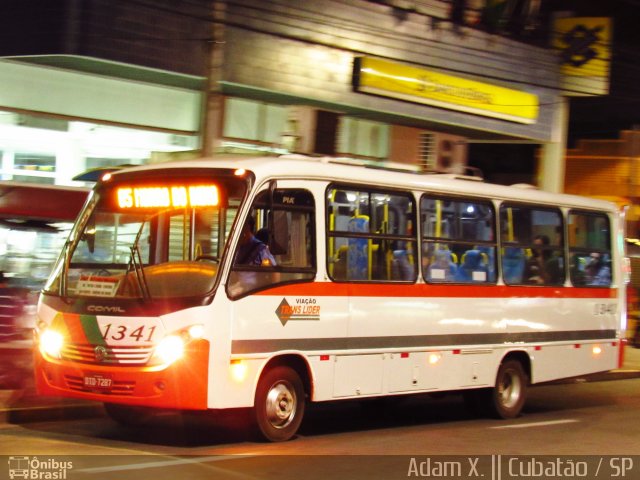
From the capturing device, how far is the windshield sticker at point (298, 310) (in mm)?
9867

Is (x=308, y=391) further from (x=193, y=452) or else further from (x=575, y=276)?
(x=575, y=276)

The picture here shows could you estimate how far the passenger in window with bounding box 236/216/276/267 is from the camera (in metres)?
9.55

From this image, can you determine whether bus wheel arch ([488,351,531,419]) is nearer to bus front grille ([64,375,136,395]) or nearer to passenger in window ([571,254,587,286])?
passenger in window ([571,254,587,286])

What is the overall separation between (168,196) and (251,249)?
110cm

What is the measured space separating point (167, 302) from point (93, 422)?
2553mm

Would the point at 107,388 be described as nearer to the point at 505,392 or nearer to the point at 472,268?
the point at 472,268

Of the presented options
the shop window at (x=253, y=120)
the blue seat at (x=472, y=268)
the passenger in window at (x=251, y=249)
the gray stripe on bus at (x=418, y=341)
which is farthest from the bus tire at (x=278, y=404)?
the shop window at (x=253, y=120)

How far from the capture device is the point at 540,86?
2527cm

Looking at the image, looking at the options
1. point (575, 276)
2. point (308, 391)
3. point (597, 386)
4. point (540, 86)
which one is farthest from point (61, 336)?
point (540, 86)

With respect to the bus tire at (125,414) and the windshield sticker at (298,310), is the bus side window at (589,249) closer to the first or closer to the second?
the windshield sticker at (298,310)

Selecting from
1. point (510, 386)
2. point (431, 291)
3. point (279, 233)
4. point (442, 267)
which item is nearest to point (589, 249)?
point (510, 386)

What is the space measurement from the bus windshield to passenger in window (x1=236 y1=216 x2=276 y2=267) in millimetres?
159

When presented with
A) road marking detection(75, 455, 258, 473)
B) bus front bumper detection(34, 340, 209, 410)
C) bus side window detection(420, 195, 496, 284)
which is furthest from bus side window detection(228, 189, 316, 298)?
bus side window detection(420, 195, 496, 284)

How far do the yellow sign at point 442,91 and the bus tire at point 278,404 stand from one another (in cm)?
1168
